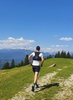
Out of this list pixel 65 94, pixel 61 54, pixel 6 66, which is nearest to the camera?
pixel 65 94

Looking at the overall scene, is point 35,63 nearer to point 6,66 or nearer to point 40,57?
point 40,57

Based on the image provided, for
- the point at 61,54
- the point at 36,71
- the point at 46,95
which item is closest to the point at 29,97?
the point at 46,95

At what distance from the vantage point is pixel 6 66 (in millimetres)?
117000

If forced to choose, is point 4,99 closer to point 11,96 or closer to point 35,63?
point 11,96

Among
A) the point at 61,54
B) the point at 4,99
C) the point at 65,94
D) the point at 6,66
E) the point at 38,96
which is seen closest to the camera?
the point at 4,99

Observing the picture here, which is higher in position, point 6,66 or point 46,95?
point 46,95

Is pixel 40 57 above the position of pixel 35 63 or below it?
above

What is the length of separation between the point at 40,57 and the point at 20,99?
3.87 metres

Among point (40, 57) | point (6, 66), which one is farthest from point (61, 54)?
point (40, 57)

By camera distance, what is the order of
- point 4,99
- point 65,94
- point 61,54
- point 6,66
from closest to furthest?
point 4,99
point 65,94
point 6,66
point 61,54

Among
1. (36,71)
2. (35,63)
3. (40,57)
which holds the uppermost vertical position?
(40,57)

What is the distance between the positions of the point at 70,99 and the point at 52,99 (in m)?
1.34

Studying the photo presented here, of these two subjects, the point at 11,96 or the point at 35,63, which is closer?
the point at 11,96

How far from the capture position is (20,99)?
7.14 meters
